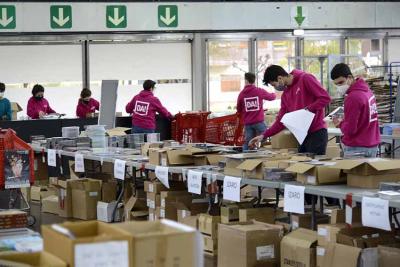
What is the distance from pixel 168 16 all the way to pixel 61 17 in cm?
200

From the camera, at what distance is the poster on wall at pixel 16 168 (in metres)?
8.14

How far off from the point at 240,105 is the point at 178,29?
4.02 meters

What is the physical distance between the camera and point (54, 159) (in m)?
9.98

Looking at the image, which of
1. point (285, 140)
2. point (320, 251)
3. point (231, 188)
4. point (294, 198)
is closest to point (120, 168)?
point (285, 140)

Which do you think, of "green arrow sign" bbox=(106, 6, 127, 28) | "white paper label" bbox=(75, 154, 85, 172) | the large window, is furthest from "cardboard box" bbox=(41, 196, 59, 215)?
the large window

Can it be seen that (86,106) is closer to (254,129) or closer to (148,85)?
(148,85)

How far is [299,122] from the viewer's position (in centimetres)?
733

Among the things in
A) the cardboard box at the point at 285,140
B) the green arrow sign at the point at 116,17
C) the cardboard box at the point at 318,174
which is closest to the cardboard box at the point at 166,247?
the cardboard box at the point at 318,174

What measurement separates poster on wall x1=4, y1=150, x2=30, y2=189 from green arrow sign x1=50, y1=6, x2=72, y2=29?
706 cm

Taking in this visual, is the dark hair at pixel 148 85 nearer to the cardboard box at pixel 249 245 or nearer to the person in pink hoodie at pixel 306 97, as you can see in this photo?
the person in pink hoodie at pixel 306 97

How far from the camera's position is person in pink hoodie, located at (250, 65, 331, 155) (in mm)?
7328

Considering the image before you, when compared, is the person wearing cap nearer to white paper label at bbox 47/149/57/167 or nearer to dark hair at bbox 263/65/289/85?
white paper label at bbox 47/149/57/167

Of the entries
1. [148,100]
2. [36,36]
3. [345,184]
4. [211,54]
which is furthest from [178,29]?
[345,184]

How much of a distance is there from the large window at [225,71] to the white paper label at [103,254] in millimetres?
13499
